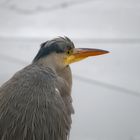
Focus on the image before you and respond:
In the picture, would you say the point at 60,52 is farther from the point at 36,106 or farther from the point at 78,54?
the point at 36,106

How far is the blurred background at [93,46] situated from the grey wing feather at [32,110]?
47.1 inches

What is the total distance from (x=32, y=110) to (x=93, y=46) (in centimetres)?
231

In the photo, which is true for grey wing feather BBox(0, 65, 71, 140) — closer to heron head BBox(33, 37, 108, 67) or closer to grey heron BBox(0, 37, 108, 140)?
grey heron BBox(0, 37, 108, 140)

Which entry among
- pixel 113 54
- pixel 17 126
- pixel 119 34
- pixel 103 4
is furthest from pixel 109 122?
pixel 103 4

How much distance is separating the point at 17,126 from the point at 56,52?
1.79ft

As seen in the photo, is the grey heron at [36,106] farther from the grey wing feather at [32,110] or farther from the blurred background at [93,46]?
the blurred background at [93,46]

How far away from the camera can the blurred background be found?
3.49m

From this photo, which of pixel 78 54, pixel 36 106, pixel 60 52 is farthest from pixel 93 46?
pixel 36 106

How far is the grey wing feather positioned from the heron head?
196 millimetres

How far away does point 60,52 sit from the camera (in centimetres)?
248

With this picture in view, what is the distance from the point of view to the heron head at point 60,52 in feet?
7.87

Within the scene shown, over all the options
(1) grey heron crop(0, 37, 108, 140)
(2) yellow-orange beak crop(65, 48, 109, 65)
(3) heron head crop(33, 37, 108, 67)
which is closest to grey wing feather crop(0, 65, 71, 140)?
(1) grey heron crop(0, 37, 108, 140)

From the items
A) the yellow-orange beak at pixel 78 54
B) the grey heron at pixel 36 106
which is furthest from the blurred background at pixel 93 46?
the grey heron at pixel 36 106

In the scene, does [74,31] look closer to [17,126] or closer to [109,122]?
[109,122]
